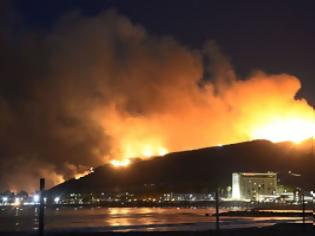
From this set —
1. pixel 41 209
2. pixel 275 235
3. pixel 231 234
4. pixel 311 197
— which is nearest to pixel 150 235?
pixel 231 234

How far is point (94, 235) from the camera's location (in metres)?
47.9

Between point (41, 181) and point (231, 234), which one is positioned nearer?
point (41, 181)

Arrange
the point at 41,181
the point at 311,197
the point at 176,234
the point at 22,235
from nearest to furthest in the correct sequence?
the point at 41,181, the point at 176,234, the point at 22,235, the point at 311,197

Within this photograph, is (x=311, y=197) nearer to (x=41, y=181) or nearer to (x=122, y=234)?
(x=122, y=234)

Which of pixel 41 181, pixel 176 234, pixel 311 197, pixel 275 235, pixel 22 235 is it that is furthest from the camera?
pixel 311 197

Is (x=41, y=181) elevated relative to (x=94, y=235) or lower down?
elevated

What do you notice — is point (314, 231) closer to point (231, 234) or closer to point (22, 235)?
point (231, 234)

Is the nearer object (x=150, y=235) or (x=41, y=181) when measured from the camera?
(x=41, y=181)

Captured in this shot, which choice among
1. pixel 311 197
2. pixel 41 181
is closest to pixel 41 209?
pixel 41 181

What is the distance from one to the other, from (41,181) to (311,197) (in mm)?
175474

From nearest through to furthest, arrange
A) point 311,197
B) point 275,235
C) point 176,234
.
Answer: point 275,235 → point 176,234 → point 311,197

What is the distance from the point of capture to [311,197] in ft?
652

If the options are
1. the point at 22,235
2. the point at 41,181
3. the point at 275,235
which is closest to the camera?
the point at 41,181

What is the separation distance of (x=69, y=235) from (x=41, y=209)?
16683 mm
